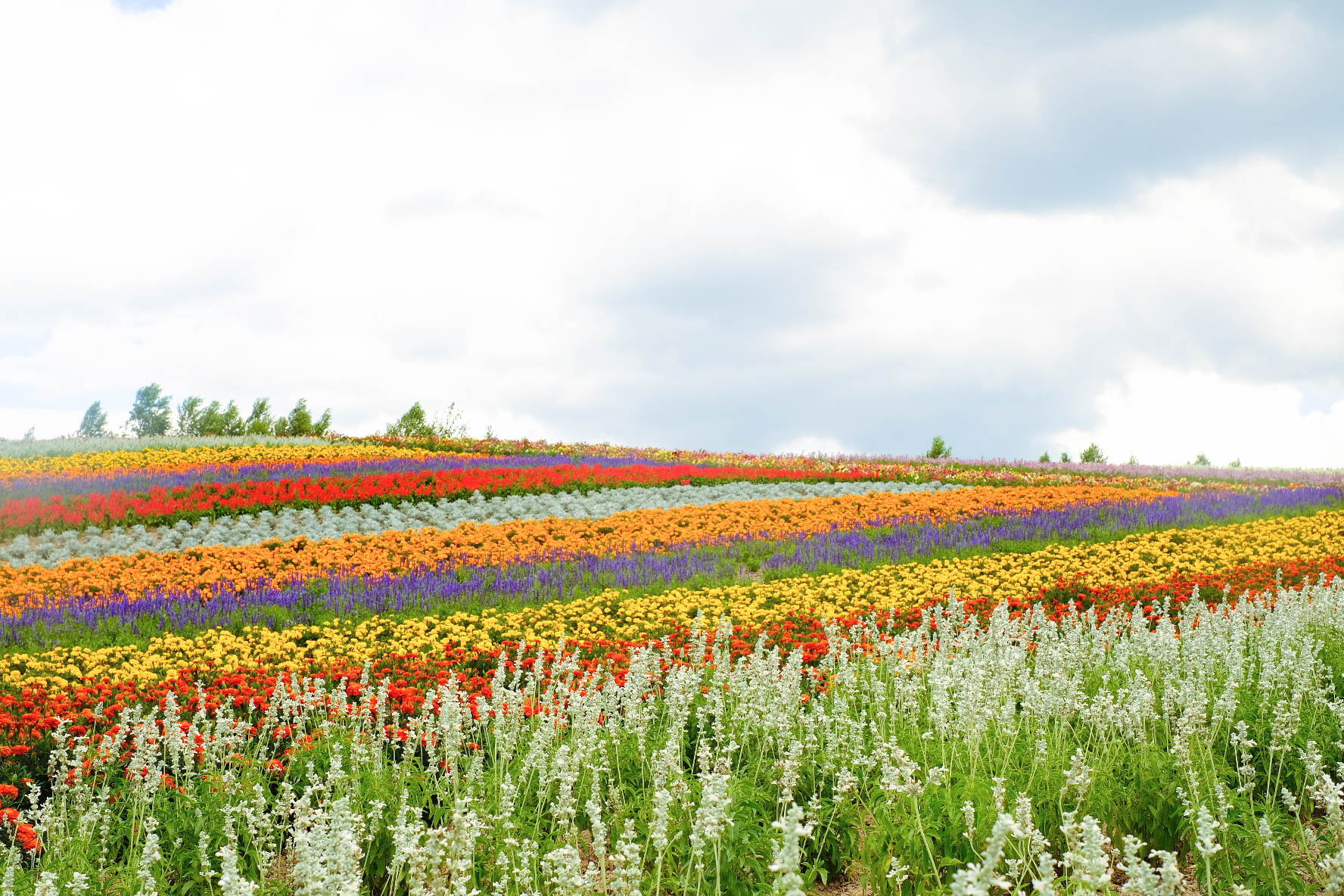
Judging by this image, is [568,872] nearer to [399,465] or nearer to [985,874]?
[985,874]

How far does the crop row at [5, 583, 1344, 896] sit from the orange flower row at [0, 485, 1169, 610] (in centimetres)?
512

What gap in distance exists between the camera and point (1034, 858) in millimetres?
4777

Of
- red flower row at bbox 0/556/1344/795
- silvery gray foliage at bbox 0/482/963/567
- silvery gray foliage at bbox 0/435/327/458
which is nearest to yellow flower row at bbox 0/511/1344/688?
red flower row at bbox 0/556/1344/795

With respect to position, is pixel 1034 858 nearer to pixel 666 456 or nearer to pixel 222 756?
pixel 222 756

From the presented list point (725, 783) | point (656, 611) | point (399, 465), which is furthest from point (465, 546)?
point (725, 783)

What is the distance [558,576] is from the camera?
11930mm

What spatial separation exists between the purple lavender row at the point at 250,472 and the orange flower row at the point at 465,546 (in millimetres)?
5356

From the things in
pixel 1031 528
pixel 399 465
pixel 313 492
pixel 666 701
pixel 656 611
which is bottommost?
pixel 656 611

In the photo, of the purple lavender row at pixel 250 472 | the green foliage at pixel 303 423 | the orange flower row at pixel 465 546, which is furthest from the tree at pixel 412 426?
the orange flower row at pixel 465 546

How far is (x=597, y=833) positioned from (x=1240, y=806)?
3.56 metres

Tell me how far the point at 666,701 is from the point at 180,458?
21983 mm

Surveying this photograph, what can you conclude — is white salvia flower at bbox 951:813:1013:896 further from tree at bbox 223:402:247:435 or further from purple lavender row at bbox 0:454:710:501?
tree at bbox 223:402:247:435

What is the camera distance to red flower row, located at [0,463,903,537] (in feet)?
54.5

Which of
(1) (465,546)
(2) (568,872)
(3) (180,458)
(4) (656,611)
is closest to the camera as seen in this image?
(2) (568,872)
